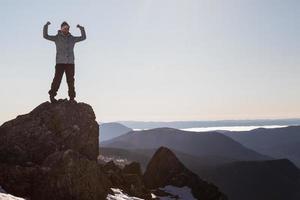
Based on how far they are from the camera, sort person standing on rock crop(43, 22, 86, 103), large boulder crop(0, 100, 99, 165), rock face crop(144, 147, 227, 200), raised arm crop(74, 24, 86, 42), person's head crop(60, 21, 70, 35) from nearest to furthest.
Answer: person's head crop(60, 21, 70, 35) < large boulder crop(0, 100, 99, 165) < person standing on rock crop(43, 22, 86, 103) < raised arm crop(74, 24, 86, 42) < rock face crop(144, 147, 227, 200)

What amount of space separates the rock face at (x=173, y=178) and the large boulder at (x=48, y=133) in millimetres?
38217

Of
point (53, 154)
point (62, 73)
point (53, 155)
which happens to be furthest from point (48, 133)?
point (62, 73)

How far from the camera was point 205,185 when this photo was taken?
66.4m

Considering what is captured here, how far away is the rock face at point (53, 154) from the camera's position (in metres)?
22.2

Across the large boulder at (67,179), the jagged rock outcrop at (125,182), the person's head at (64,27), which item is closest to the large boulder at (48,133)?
the large boulder at (67,179)

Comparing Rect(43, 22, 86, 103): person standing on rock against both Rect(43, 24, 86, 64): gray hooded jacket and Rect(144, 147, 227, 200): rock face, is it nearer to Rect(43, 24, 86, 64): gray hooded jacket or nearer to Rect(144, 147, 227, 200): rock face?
Rect(43, 24, 86, 64): gray hooded jacket

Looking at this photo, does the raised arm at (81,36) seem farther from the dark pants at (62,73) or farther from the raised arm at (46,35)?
the dark pants at (62,73)

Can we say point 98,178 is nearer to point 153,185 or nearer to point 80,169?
point 80,169

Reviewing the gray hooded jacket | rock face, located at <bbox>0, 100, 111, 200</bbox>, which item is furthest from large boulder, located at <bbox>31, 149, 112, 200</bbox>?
the gray hooded jacket

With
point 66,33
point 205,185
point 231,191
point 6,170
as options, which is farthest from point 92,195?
point 231,191

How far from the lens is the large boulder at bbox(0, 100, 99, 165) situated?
79.9ft

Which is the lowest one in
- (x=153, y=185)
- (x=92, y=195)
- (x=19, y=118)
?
(x=153, y=185)

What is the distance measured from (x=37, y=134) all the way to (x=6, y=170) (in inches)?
126

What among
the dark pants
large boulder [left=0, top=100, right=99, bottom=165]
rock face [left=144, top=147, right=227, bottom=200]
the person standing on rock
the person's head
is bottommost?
rock face [left=144, top=147, right=227, bottom=200]
